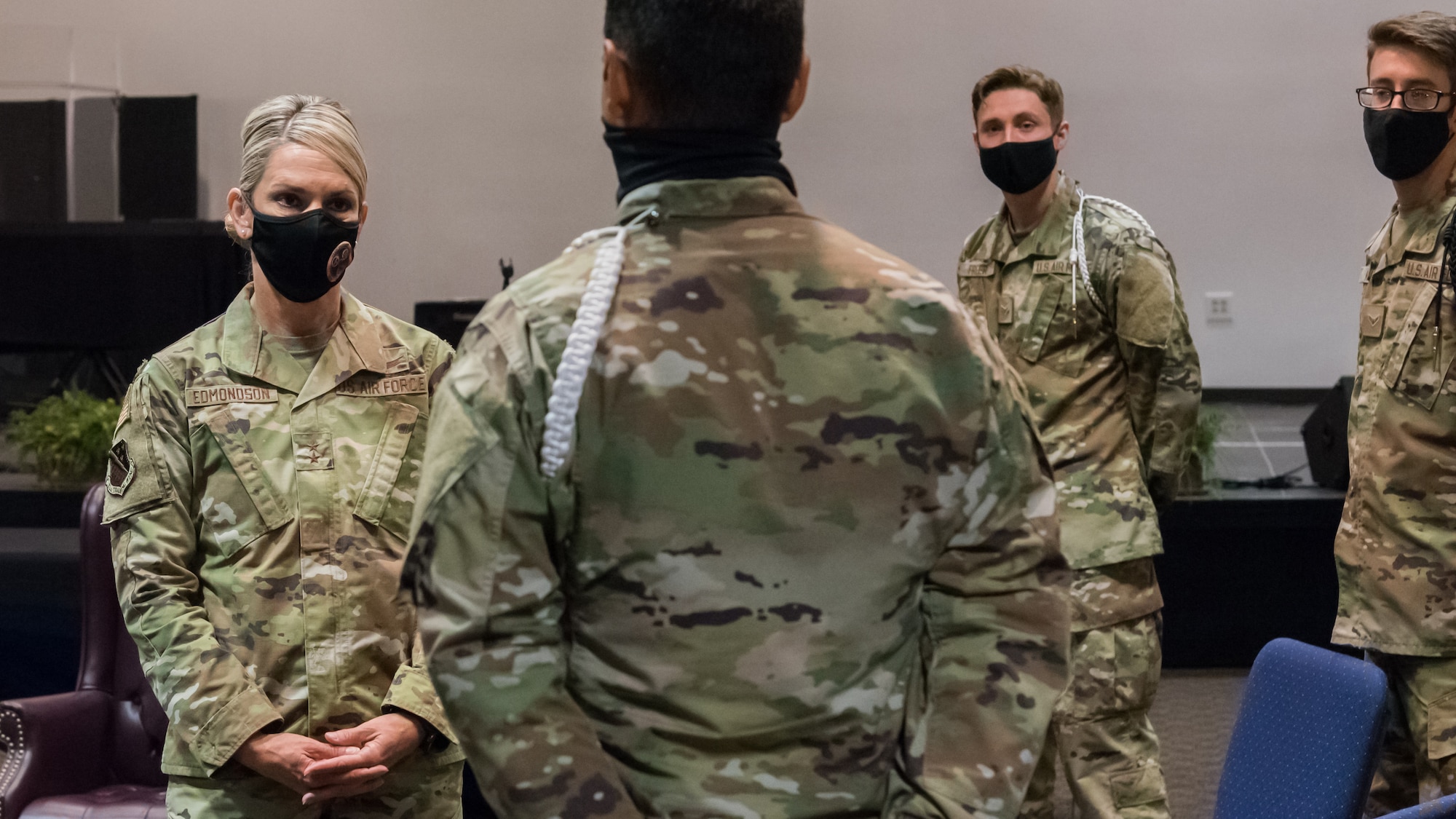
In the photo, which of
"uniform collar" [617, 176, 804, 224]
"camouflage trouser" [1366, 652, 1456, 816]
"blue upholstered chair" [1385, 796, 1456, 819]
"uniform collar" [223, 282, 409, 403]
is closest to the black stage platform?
"camouflage trouser" [1366, 652, 1456, 816]

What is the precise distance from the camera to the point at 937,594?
1115 millimetres

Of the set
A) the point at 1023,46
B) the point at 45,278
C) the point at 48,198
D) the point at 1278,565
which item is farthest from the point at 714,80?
the point at 48,198

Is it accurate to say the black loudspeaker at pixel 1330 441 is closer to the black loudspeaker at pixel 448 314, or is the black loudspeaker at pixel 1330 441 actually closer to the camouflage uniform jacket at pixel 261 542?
the black loudspeaker at pixel 448 314

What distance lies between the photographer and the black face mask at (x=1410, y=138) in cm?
249

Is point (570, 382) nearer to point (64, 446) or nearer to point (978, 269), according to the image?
point (978, 269)

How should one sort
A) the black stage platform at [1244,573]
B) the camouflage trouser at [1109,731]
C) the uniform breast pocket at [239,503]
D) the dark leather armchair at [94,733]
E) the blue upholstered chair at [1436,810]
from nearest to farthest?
the blue upholstered chair at [1436,810] → the uniform breast pocket at [239,503] → the dark leather armchair at [94,733] → the camouflage trouser at [1109,731] → the black stage platform at [1244,573]

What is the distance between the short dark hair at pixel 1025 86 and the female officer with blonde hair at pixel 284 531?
1.88 m

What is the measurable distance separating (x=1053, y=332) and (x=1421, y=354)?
0.78 metres

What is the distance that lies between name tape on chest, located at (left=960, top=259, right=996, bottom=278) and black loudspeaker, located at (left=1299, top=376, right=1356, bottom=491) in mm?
2070

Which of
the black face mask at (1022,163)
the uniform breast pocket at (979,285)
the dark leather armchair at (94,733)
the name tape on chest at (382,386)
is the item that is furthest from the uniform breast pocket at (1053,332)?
the dark leather armchair at (94,733)

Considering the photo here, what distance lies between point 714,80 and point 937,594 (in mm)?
473

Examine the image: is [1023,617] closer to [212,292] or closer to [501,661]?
[501,661]

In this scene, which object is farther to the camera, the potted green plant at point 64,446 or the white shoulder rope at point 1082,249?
the potted green plant at point 64,446

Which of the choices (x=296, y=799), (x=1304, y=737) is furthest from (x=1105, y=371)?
(x=296, y=799)
